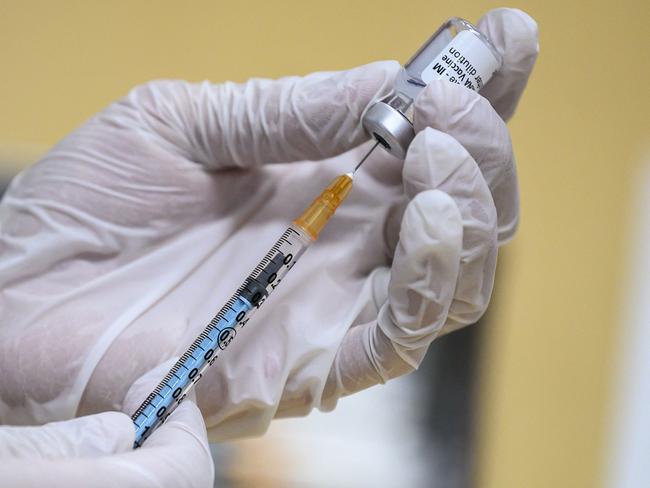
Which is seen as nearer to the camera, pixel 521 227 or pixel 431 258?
pixel 431 258

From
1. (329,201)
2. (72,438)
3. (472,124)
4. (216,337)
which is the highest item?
(472,124)

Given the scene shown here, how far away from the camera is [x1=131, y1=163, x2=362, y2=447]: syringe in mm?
766

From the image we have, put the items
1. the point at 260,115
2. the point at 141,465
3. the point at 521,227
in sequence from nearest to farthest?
the point at 141,465 < the point at 260,115 < the point at 521,227

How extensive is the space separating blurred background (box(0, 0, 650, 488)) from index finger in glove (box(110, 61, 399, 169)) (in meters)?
0.65

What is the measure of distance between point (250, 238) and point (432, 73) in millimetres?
315

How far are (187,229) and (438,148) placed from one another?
38cm

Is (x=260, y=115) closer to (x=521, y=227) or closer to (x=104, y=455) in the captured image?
(x=104, y=455)

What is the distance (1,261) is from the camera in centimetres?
94

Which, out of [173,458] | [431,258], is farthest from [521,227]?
[173,458]

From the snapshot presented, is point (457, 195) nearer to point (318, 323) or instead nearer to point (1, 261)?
point (318, 323)

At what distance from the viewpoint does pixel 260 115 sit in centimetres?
91

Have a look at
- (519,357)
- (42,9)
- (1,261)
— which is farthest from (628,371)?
(42,9)

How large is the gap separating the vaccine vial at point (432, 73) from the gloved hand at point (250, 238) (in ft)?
0.09

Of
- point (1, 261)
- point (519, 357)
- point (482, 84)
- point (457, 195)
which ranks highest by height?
point (482, 84)
